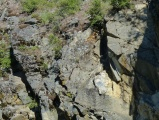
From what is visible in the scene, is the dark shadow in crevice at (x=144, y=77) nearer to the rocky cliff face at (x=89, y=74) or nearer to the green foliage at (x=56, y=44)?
the rocky cliff face at (x=89, y=74)

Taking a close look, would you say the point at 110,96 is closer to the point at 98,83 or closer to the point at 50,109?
the point at 98,83

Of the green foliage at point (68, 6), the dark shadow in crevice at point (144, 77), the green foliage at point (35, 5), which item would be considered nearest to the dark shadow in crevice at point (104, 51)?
the dark shadow in crevice at point (144, 77)

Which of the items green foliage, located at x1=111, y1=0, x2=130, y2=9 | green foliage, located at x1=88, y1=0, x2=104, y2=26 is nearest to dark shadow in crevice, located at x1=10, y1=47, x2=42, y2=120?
green foliage, located at x1=88, y1=0, x2=104, y2=26

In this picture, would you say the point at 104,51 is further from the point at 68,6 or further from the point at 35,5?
the point at 35,5

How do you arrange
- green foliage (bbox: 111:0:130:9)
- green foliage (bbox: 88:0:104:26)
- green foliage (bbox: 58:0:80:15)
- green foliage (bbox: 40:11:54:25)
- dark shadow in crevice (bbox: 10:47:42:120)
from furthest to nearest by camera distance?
green foliage (bbox: 40:11:54:25) < green foliage (bbox: 58:0:80:15) < dark shadow in crevice (bbox: 10:47:42:120) < green foliage (bbox: 88:0:104:26) < green foliage (bbox: 111:0:130:9)

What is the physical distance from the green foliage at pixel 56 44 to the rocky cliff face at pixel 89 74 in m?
0.27

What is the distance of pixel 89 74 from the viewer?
43.4 ft

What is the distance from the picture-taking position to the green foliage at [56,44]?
1541 centimetres

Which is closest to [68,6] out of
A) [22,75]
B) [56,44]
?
[56,44]

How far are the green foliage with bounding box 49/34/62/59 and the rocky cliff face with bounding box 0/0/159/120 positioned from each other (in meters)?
0.27

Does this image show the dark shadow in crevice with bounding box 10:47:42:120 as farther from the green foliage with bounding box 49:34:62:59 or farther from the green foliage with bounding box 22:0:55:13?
the green foliage with bounding box 22:0:55:13

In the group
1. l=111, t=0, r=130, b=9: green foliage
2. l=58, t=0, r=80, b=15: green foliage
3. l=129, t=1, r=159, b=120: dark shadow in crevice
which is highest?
l=111, t=0, r=130, b=9: green foliage

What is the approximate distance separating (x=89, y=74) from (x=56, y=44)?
11.6 ft

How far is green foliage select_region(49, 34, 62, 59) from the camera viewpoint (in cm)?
1541
